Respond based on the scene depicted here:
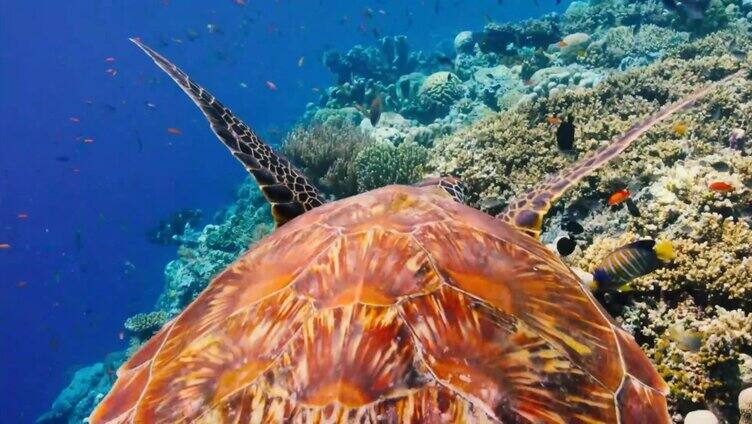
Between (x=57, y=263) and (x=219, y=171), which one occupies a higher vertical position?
(x=219, y=171)

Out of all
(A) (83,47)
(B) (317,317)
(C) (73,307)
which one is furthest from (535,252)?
(A) (83,47)

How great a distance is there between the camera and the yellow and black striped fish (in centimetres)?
245

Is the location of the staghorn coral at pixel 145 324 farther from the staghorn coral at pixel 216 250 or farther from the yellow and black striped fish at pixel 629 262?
the yellow and black striped fish at pixel 629 262

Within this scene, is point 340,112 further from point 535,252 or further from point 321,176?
point 535,252

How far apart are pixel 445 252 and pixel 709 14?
11.7m

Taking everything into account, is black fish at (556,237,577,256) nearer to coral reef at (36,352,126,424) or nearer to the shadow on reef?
the shadow on reef

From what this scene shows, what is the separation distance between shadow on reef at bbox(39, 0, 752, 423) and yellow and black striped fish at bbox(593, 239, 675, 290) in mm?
302

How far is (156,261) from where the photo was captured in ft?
190

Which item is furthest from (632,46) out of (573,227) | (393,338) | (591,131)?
(393,338)

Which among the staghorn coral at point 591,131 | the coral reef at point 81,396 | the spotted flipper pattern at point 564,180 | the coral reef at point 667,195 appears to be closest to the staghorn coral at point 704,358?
the coral reef at point 667,195

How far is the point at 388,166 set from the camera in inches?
234

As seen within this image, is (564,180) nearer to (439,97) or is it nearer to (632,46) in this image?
(632,46)

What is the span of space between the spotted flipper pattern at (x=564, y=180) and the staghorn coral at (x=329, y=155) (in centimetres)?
393

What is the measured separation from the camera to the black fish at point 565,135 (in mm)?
4337
